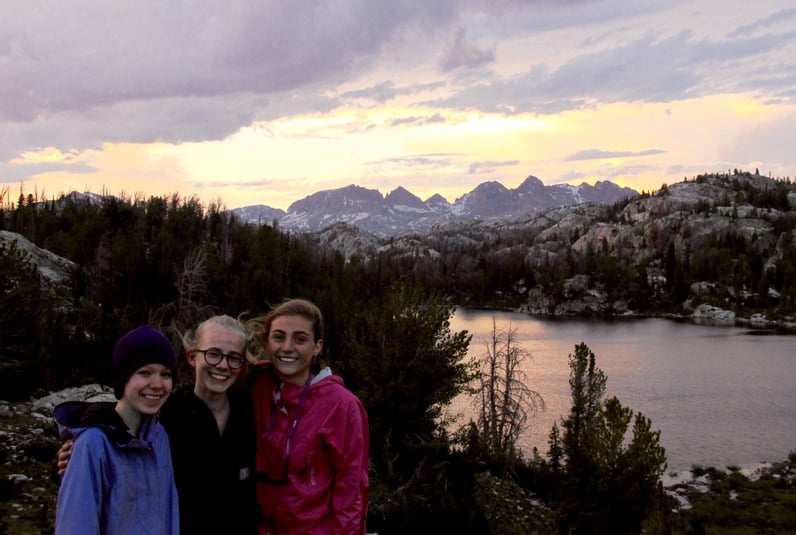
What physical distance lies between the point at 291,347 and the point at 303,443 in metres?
0.65

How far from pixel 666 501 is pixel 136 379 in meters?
27.2

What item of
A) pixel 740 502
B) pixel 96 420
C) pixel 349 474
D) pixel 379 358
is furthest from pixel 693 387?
pixel 96 420

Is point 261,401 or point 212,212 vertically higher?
point 212,212

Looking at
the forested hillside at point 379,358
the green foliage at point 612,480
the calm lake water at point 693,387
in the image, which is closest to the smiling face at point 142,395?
the forested hillside at point 379,358

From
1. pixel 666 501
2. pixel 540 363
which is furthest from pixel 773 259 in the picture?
pixel 666 501

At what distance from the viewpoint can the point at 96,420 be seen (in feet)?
9.86

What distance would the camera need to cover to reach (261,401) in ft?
13.9

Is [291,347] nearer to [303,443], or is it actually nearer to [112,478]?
[303,443]

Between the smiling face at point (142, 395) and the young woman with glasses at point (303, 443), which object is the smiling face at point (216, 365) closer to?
the young woman with glasses at point (303, 443)

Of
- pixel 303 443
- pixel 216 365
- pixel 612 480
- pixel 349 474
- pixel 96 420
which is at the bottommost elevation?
pixel 612 480

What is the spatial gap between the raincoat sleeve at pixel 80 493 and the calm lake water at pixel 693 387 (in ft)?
113

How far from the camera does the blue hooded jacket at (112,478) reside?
2.91m

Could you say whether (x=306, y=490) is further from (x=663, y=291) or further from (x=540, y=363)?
(x=663, y=291)

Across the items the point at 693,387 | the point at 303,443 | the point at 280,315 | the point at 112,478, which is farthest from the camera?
the point at 693,387
